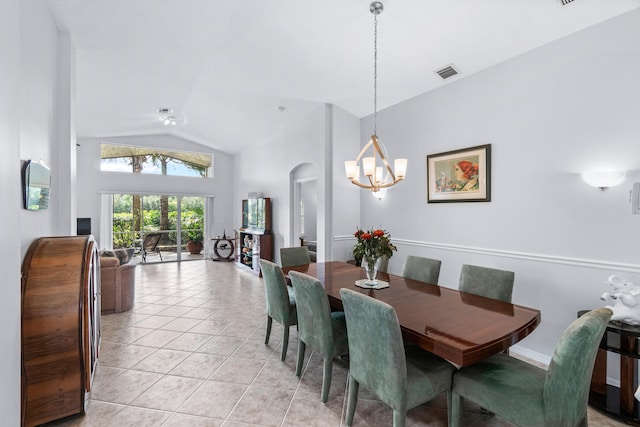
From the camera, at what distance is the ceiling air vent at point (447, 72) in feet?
11.3

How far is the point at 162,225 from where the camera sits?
8.09 m

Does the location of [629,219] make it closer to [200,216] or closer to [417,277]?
[417,277]

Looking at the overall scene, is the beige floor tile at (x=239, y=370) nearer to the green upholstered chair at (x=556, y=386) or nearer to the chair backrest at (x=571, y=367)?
the green upholstered chair at (x=556, y=386)

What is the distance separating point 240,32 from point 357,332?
10.9ft

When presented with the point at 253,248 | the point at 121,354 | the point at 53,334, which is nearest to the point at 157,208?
the point at 253,248

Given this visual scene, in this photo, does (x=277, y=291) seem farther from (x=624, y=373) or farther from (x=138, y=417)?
(x=624, y=373)

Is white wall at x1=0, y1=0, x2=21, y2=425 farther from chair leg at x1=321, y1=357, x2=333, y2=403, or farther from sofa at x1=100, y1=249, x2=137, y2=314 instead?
sofa at x1=100, y1=249, x2=137, y2=314

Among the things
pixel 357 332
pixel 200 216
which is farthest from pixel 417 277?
pixel 200 216

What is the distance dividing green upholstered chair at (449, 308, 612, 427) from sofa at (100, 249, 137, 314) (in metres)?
4.36

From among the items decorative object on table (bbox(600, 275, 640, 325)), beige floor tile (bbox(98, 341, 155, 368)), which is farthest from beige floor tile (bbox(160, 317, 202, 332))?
decorative object on table (bbox(600, 275, 640, 325))

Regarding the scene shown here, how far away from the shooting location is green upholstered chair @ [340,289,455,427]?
5.41ft

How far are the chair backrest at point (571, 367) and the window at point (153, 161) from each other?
870 centimetres

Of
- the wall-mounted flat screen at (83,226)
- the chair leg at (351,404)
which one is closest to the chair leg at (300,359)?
the chair leg at (351,404)

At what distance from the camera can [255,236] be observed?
668cm
